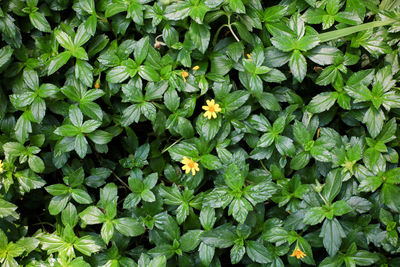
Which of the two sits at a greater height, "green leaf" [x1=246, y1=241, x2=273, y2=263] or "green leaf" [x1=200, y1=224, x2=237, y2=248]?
"green leaf" [x1=200, y1=224, x2=237, y2=248]

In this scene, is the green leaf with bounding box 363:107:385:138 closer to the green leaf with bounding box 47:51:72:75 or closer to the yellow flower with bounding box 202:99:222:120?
the yellow flower with bounding box 202:99:222:120

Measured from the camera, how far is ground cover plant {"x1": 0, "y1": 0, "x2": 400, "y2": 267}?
175 cm

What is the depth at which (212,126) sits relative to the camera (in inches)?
71.4

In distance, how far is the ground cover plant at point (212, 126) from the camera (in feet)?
5.73

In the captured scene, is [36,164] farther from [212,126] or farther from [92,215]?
[212,126]

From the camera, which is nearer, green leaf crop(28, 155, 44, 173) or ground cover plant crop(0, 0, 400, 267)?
ground cover plant crop(0, 0, 400, 267)

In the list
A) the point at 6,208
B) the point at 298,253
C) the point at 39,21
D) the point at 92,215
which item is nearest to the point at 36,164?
the point at 6,208

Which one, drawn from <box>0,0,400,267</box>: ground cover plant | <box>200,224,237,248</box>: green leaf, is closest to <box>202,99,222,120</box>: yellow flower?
<box>0,0,400,267</box>: ground cover plant

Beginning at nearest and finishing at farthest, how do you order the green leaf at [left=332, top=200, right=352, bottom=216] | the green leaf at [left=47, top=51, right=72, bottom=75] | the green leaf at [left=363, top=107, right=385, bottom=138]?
1. the green leaf at [left=332, top=200, right=352, bottom=216]
2. the green leaf at [left=363, top=107, right=385, bottom=138]
3. the green leaf at [left=47, top=51, right=72, bottom=75]

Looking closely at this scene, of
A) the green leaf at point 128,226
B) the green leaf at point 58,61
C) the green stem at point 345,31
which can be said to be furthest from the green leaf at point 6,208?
the green stem at point 345,31

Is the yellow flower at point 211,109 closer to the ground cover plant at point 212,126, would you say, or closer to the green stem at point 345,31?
the ground cover plant at point 212,126

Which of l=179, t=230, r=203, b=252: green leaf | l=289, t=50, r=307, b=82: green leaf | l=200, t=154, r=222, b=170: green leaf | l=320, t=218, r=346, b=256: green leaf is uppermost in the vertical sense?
l=289, t=50, r=307, b=82: green leaf

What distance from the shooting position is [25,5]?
1.94 metres

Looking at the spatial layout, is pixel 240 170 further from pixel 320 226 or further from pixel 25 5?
pixel 25 5
